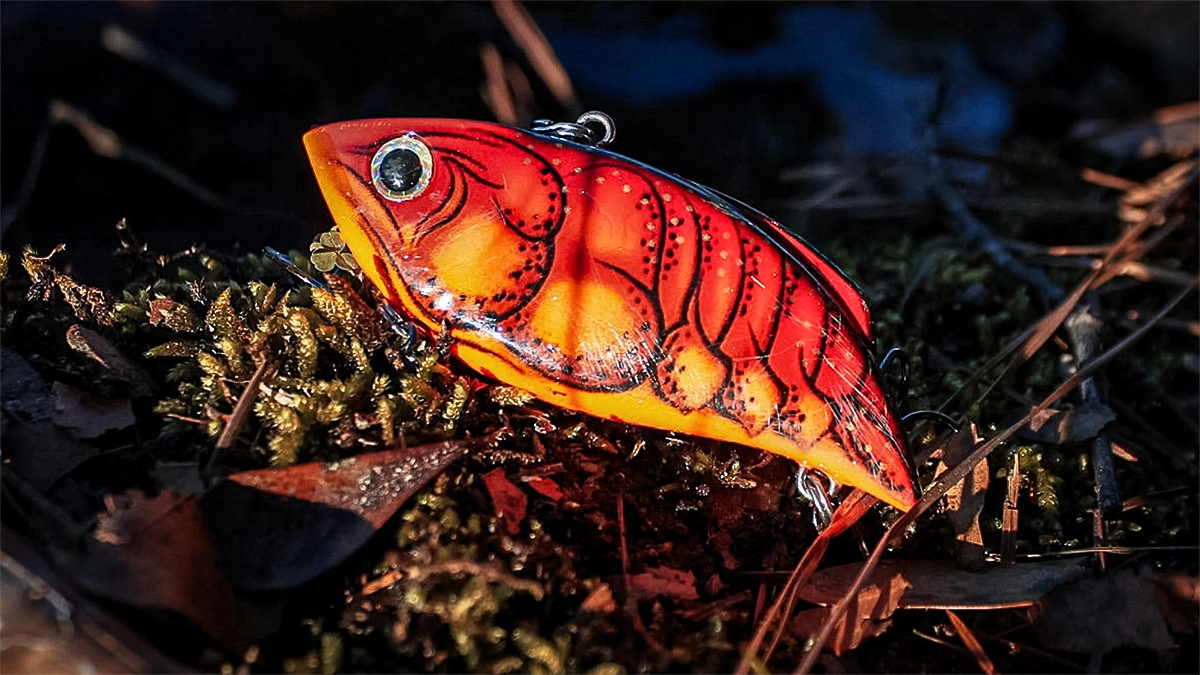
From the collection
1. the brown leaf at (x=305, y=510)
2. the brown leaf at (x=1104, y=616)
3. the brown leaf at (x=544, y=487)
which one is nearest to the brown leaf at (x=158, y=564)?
the brown leaf at (x=305, y=510)

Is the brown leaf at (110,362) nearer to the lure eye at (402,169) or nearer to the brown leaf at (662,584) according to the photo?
the lure eye at (402,169)

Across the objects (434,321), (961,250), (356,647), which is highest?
(961,250)

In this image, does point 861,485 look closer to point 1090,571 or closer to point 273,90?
point 1090,571

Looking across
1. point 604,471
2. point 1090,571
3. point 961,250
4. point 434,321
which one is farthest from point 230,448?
point 961,250

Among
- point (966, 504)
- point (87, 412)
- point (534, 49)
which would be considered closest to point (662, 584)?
point (966, 504)

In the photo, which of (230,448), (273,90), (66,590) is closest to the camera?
(66,590)

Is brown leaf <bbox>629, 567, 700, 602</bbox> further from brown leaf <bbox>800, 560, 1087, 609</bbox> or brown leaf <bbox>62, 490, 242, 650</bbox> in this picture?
brown leaf <bbox>62, 490, 242, 650</bbox>

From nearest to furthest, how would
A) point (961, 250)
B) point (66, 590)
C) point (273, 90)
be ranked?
point (66, 590), point (961, 250), point (273, 90)

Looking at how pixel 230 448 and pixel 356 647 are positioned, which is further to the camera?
pixel 230 448
